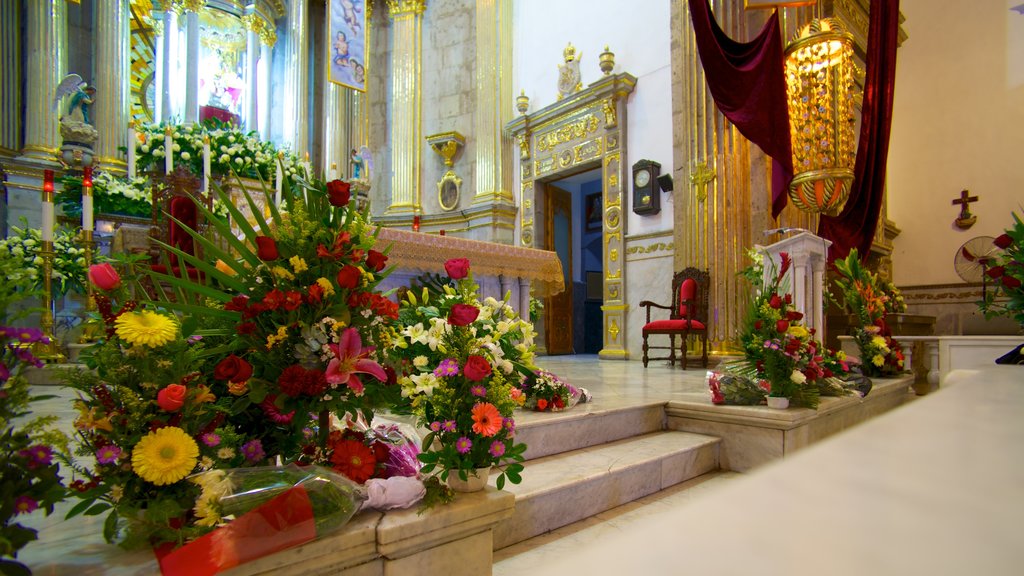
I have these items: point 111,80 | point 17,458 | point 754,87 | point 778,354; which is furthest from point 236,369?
point 111,80

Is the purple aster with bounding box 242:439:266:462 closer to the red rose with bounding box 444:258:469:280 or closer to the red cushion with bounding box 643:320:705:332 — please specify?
the red rose with bounding box 444:258:469:280

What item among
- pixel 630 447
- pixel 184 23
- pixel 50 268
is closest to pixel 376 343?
pixel 630 447

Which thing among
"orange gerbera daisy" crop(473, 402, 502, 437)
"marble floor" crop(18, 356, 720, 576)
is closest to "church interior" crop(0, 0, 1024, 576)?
"marble floor" crop(18, 356, 720, 576)

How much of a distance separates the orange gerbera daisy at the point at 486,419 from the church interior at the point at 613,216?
0.23 m

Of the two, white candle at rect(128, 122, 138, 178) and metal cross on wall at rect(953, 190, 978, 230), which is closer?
white candle at rect(128, 122, 138, 178)

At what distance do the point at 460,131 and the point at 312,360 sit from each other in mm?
8982

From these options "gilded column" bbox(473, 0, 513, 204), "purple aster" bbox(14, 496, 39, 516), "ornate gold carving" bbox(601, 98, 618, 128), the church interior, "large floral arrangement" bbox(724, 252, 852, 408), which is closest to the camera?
the church interior

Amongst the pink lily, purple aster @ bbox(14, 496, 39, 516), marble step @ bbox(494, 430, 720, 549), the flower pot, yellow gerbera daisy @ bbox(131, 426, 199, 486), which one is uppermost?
the pink lily

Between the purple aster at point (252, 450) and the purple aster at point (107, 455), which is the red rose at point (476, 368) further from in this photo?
the purple aster at point (107, 455)

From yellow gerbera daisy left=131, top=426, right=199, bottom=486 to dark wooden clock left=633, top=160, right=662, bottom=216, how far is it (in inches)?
267

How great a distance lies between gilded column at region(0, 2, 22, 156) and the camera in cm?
726

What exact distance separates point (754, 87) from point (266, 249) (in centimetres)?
505

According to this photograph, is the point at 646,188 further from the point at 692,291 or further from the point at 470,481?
the point at 470,481

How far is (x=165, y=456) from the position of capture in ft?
3.80
